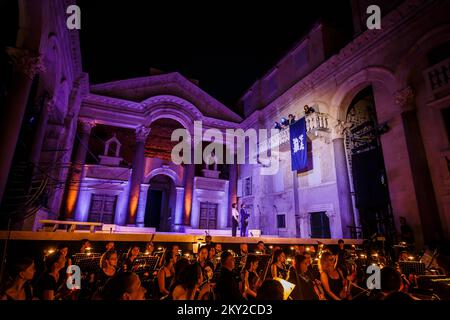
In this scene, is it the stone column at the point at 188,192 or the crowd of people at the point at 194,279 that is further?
the stone column at the point at 188,192

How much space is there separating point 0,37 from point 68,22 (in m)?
2.82

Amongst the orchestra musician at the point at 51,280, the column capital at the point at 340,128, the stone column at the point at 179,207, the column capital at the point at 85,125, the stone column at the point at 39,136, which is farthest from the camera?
the stone column at the point at 179,207

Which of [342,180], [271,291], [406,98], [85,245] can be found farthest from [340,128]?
[85,245]

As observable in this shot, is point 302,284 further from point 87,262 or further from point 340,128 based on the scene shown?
point 340,128

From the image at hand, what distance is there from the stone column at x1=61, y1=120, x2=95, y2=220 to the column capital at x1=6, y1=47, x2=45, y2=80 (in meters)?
8.47

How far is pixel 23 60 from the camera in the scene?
8.38m

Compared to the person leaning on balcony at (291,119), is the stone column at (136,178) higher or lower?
lower

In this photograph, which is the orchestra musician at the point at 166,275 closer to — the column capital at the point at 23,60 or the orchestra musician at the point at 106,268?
the orchestra musician at the point at 106,268

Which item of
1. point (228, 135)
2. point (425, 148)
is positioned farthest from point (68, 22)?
point (425, 148)

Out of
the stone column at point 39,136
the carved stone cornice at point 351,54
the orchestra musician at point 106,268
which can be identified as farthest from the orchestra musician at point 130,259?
the carved stone cornice at point 351,54

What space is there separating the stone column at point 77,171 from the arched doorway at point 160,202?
6.18m

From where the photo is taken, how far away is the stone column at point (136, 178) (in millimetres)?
17391

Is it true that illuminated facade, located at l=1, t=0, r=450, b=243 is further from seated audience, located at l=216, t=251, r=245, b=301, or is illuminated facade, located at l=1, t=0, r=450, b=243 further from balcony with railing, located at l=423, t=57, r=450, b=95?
seated audience, located at l=216, t=251, r=245, b=301
